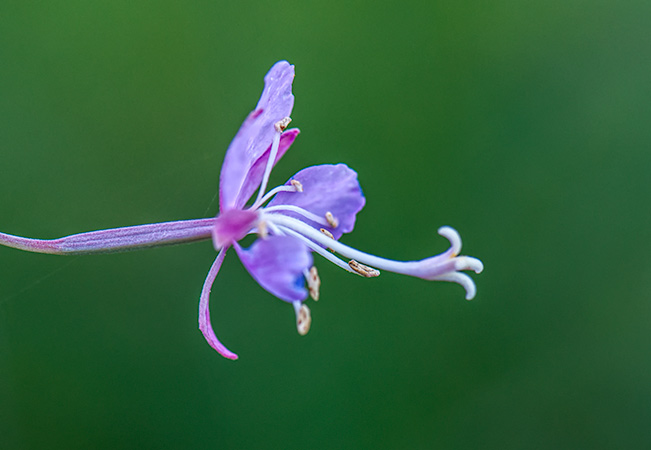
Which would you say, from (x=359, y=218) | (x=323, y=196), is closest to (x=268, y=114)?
(x=323, y=196)

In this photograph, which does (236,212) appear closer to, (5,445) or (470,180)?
(5,445)

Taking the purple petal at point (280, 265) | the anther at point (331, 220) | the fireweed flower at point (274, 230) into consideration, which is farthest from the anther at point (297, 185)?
the purple petal at point (280, 265)

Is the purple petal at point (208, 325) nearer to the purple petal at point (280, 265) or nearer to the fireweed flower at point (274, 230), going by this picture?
the fireweed flower at point (274, 230)

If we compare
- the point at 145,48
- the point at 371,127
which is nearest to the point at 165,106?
the point at 145,48

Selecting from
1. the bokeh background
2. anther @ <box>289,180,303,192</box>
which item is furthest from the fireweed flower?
the bokeh background

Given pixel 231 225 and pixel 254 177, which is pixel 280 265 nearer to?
pixel 231 225

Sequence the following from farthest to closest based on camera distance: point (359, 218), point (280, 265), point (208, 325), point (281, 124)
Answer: point (359, 218), point (281, 124), point (208, 325), point (280, 265)

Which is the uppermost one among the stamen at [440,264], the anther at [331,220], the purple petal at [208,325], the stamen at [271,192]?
the stamen at [271,192]

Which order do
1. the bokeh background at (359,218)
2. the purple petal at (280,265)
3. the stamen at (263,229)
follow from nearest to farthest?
the purple petal at (280,265) → the stamen at (263,229) → the bokeh background at (359,218)
